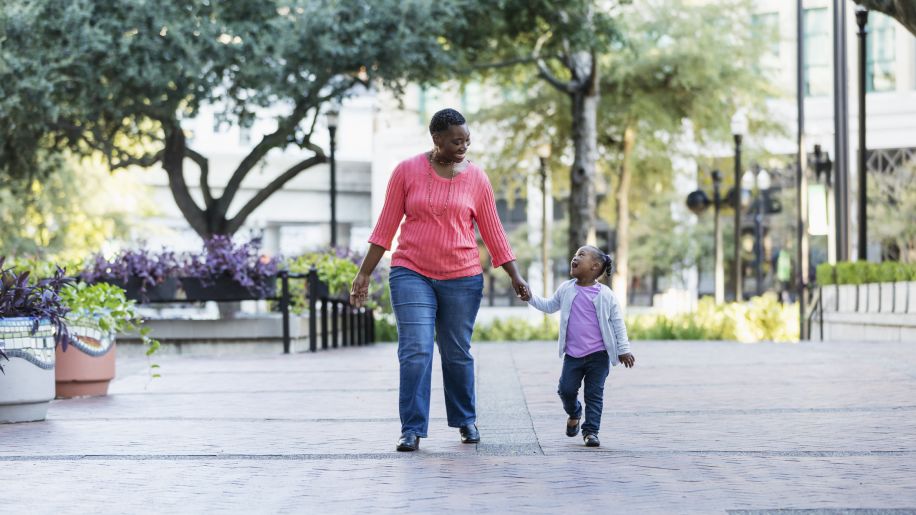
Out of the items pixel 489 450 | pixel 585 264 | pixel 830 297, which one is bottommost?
pixel 489 450

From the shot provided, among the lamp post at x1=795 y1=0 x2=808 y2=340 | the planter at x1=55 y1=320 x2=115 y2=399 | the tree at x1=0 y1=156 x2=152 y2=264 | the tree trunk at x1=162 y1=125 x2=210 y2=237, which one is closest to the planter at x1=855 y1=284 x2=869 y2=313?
the lamp post at x1=795 y1=0 x2=808 y2=340

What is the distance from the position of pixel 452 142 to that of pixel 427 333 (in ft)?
3.22

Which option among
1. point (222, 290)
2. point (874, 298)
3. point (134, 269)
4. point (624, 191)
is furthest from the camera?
point (624, 191)

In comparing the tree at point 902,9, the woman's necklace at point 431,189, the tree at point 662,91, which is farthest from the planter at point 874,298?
the woman's necklace at point 431,189

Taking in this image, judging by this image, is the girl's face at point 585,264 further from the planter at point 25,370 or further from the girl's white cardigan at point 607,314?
the planter at point 25,370

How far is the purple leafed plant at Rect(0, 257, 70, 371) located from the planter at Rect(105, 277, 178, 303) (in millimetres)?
7463

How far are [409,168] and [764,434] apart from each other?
7.98 feet

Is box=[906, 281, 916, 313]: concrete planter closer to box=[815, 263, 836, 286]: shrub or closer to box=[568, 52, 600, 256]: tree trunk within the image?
box=[815, 263, 836, 286]: shrub

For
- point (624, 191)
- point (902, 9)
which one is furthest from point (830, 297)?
point (902, 9)

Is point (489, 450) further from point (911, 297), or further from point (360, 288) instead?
point (911, 297)

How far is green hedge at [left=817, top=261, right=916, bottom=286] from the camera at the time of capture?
20.0m

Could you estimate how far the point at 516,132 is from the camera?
3541cm

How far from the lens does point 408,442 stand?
7.59 meters

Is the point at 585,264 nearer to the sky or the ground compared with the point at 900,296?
nearer to the sky
